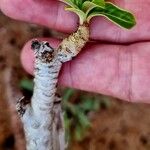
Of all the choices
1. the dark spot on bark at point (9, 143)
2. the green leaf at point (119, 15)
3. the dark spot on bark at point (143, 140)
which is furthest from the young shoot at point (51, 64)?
the dark spot on bark at point (143, 140)

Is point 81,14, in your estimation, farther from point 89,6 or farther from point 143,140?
point 143,140

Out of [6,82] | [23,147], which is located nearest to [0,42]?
[6,82]

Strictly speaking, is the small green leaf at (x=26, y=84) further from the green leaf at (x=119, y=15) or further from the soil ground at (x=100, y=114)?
the green leaf at (x=119, y=15)

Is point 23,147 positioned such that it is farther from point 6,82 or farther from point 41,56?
point 41,56

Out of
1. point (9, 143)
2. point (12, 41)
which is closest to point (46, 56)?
point (9, 143)

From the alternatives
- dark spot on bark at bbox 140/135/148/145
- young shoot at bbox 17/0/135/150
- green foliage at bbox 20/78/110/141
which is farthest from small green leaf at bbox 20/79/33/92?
young shoot at bbox 17/0/135/150

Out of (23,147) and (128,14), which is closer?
(128,14)
